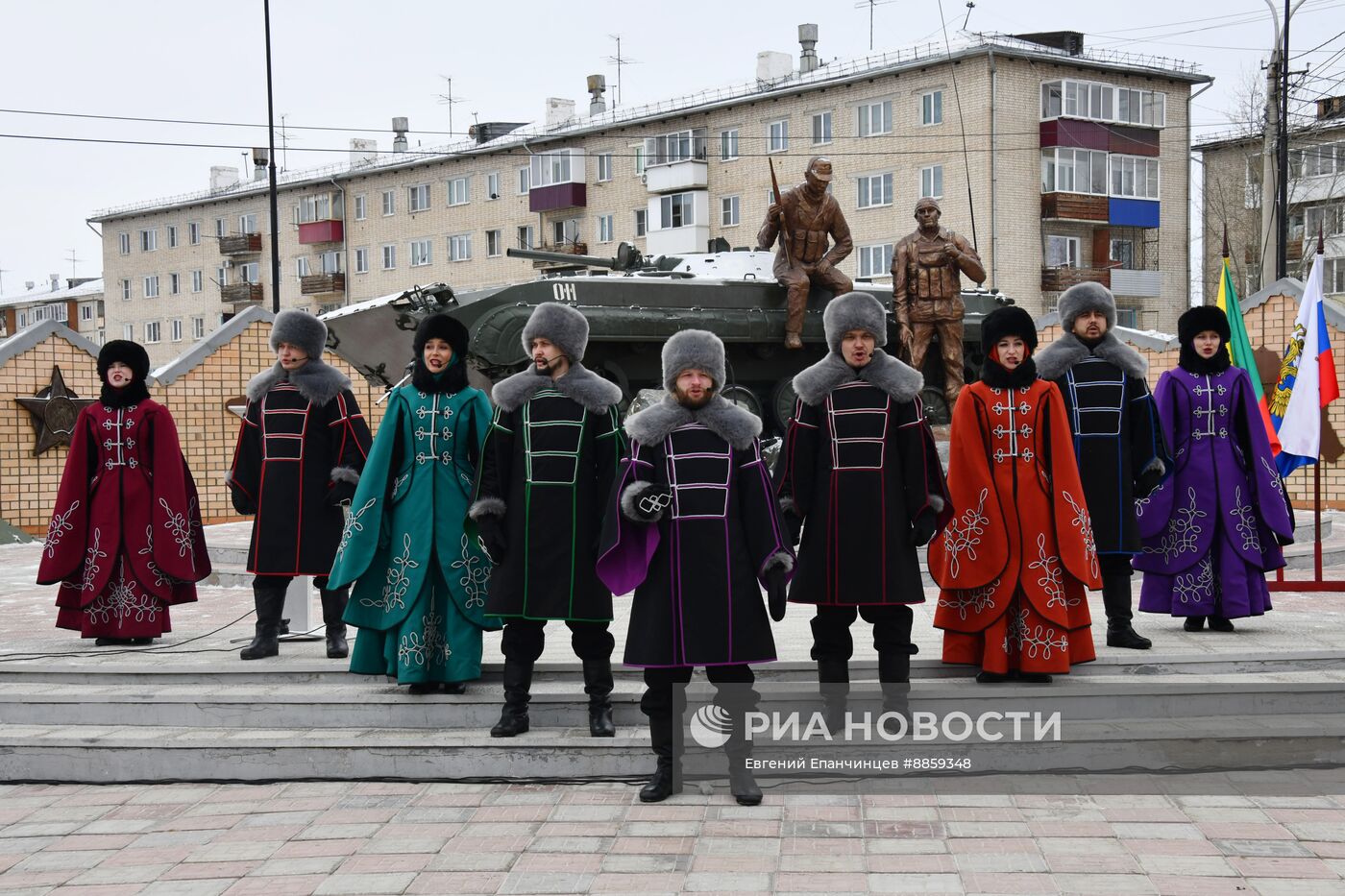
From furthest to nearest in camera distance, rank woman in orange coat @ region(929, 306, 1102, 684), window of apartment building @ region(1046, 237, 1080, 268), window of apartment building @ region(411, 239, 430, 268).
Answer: window of apartment building @ region(411, 239, 430, 268)
window of apartment building @ region(1046, 237, 1080, 268)
woman in orange coat @ region(929, 306, 1102, 684)

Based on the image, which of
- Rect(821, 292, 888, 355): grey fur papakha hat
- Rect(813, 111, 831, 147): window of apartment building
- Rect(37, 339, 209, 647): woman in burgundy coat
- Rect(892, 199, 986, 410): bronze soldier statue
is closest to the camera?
Rect(821, 292, 888, 355): grey fur papakha hat

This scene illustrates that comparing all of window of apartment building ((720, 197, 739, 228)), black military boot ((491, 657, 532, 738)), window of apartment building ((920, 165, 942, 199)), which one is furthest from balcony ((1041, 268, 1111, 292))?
black military boot ((491, 657, 532, 738))

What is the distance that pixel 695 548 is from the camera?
17.2 ft

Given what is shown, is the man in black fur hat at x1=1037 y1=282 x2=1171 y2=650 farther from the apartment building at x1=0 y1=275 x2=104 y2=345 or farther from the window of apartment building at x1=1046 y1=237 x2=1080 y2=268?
the apartment building at x1=0 y1=275 x2=104 y2=345

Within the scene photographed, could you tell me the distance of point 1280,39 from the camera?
22.8 meters

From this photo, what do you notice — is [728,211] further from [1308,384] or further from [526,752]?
[526,752]

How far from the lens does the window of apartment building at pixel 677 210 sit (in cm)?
3706

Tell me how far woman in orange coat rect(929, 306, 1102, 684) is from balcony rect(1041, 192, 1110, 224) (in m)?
27.9

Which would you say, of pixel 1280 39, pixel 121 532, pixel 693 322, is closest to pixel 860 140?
pixel 1280 39

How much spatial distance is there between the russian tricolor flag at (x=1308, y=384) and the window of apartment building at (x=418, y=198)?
36.9 metres

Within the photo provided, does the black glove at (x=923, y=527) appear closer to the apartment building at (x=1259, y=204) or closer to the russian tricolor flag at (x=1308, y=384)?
the russian tricolor flag at (x=1308, y=384)

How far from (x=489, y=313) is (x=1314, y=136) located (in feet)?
95.5

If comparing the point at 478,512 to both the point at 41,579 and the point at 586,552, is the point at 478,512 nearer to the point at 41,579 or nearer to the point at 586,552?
the point at 586,552

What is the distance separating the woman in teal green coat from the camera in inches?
242
